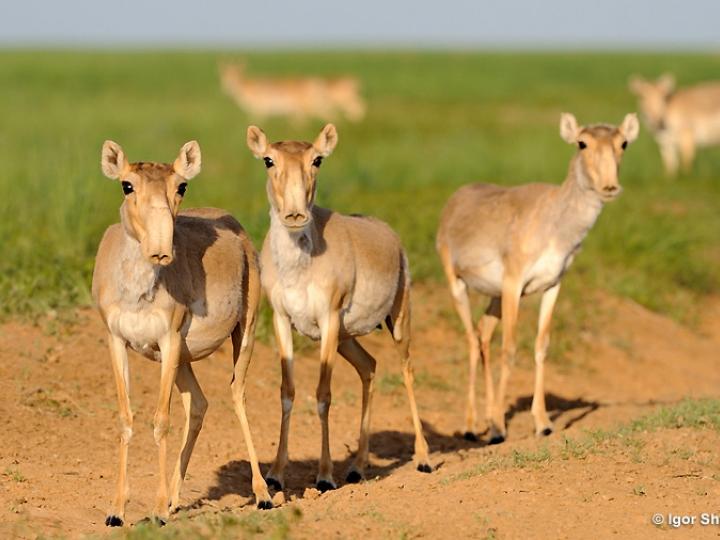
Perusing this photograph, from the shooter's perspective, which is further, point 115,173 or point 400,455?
point 400,455

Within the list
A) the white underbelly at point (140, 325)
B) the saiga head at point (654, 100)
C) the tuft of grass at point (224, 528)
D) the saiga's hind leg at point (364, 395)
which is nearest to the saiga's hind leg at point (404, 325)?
the saiga's hind leg at point (364, 395)

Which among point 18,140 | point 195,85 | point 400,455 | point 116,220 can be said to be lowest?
point 400,455

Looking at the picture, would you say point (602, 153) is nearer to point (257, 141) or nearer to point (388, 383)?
point (388, 383)

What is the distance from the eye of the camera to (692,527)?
711 centimetres

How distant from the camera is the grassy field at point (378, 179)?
13.5 m

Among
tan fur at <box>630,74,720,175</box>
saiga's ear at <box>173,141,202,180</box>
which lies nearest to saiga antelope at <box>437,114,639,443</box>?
saiga's ear at <box>173,141,202,180</box>

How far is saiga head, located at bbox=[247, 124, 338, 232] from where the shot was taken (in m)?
8.43

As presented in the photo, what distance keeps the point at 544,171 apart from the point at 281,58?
77051mm

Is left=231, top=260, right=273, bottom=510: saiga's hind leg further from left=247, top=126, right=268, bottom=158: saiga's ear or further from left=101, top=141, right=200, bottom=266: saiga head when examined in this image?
left=101, top=141, right=200, bottom=266: saiga head

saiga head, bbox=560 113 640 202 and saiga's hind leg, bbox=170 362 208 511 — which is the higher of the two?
saiga head, bbox=560 113 640 202

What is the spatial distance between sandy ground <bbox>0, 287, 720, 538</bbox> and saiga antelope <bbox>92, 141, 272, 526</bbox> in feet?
1.85

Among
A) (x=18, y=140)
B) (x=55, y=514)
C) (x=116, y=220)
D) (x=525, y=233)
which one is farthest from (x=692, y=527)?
(x=18, y=140)

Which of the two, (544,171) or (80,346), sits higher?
(544,171)

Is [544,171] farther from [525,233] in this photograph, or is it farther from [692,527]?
[692,527]
